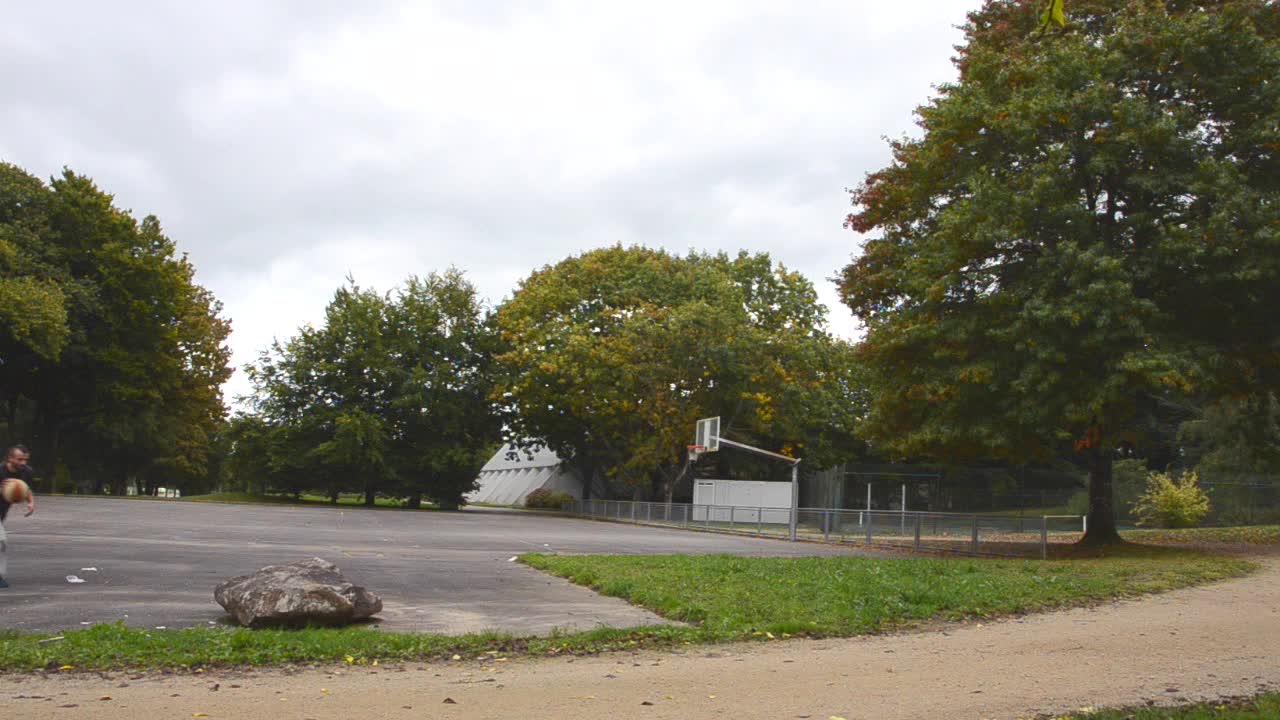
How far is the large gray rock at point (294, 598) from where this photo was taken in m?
9.12

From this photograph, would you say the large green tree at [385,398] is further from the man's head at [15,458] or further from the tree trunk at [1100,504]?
the man's head at [15,458]

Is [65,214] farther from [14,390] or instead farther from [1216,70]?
[1216,70]

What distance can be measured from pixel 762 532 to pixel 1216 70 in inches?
718

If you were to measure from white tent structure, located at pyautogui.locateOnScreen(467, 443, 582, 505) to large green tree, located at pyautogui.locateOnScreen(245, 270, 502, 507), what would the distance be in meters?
2.98

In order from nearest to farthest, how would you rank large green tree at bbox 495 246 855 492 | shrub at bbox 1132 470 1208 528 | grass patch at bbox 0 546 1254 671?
1. grass patch at bbox 0 546 1254 671
2. shrub at bbox 1132 470 1208 528
3. large green tree at bbox 495 246 855 492

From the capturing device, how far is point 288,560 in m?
16.2

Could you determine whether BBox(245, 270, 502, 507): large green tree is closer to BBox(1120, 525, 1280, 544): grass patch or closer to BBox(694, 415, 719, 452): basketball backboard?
BBox(694, 415, 719, 452): basketball backboard

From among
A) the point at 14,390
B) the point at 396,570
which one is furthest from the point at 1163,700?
the point at 14,390

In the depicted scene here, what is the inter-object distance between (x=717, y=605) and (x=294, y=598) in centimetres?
411

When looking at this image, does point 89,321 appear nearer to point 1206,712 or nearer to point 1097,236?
point 1097,236

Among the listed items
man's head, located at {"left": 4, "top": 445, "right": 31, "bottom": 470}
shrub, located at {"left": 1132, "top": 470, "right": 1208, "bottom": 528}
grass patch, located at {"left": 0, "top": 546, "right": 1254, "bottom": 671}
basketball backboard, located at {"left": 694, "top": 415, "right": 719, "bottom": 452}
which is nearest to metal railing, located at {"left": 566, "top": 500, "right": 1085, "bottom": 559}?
basketball backboard, located at {"left": 694, "top": 415, "right": 719, "bottom": 452}

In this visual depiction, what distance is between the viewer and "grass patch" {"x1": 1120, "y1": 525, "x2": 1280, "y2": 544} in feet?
86.7

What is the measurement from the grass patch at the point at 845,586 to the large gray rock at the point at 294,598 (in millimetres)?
3036

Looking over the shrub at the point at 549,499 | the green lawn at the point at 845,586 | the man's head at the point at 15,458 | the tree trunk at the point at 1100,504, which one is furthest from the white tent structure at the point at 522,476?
the man's head at the point at 15,458
